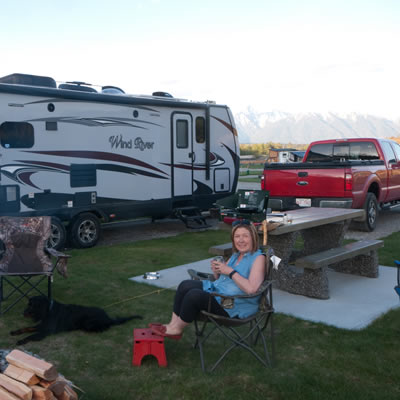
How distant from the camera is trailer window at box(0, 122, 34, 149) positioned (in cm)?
770

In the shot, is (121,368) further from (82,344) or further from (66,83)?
(66,83)

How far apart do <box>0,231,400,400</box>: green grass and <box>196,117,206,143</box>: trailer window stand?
216 inches

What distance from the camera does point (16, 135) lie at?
25.8ft

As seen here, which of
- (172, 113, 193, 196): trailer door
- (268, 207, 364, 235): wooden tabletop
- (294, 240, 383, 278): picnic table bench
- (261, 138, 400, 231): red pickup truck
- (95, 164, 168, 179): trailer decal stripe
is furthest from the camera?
(172, 113, 193, 196): trailer door

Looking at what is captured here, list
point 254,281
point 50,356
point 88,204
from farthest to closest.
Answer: point 88,204, point 50,356, point 254,281

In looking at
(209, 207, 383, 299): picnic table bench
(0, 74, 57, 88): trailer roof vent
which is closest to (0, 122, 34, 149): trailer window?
(0, 74, 57, 88): trailer roof vent

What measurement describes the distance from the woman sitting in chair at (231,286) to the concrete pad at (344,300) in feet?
4.19

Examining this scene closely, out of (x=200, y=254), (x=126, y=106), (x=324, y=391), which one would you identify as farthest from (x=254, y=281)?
(x=126, y=106)

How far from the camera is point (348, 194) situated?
9.01m

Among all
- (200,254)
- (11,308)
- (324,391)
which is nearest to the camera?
(324,391)

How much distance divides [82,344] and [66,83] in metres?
5.88

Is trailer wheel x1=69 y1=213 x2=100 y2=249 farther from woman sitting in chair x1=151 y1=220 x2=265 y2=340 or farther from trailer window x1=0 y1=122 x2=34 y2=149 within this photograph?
woman sitting in chair x1=151 y1=220 x2=265 y2=340

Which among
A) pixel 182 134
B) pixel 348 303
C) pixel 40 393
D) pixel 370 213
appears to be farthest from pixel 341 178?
pixel 40 393

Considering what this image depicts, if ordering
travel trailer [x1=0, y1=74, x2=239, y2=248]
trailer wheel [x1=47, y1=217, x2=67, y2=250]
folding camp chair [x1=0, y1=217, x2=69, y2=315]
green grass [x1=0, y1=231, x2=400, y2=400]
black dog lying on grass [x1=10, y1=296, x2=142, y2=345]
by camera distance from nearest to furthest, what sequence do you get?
green grass [x1=0, y1=231, x2=400, y2=400]
black dog lying on grass [x1=10, y1=296, x2=142, y2=345]
folding camp chair [x1=0, y1=217, x2=69, y2=315]
travel trailer [x1=0, y1=74, x2=239, y2=248]
trailer wheel [x1=47, y1=217, x2=67, y2=250]
